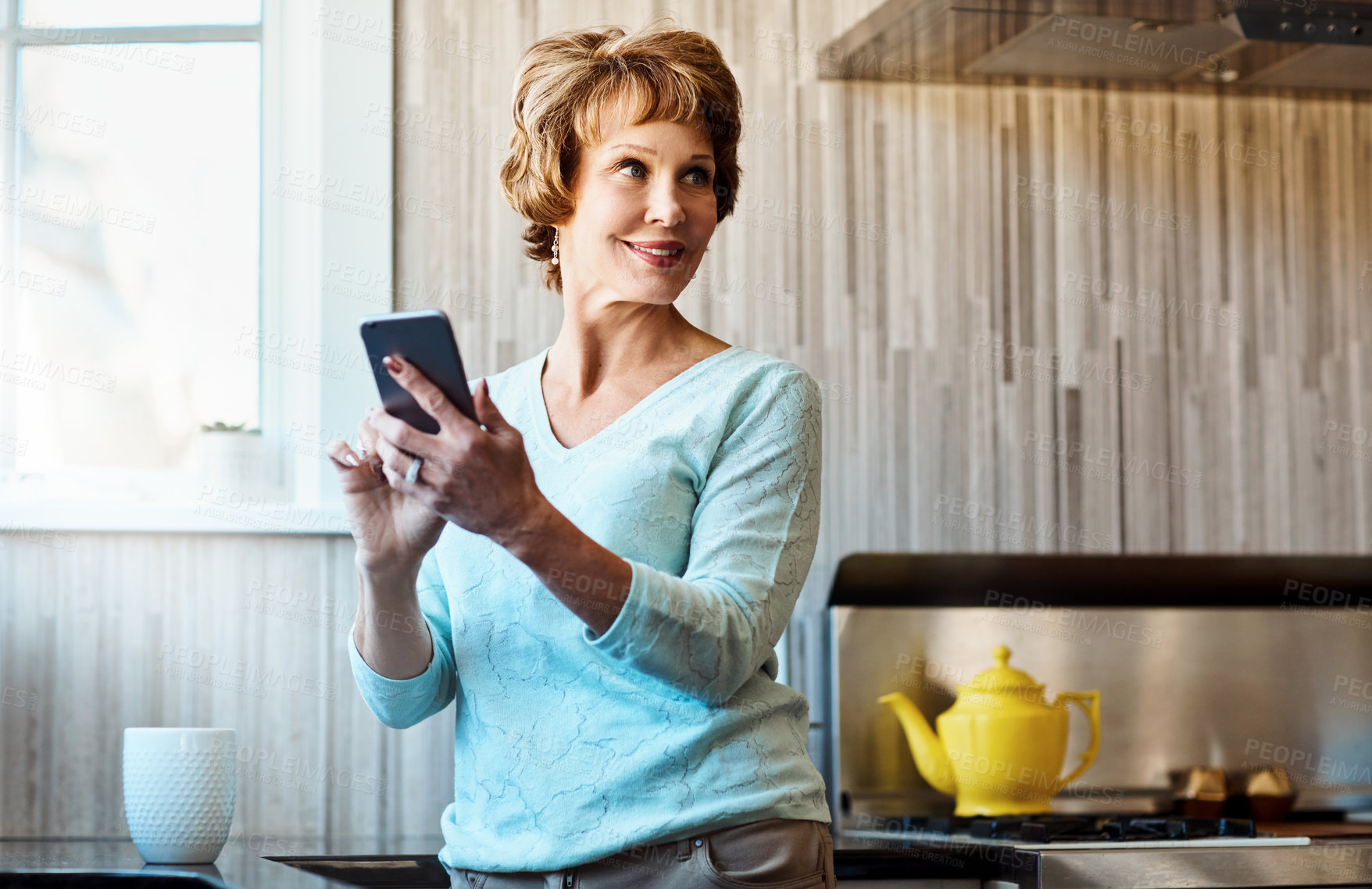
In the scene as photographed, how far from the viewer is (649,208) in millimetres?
1014

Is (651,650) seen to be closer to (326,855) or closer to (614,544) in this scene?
(614,544)

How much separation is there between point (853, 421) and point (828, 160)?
39 centimetres

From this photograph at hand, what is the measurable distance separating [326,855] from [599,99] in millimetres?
1025

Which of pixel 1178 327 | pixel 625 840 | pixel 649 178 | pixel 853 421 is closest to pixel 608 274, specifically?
pixel 649 178

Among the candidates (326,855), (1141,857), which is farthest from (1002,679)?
(326,855)

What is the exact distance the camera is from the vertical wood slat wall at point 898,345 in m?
1.82

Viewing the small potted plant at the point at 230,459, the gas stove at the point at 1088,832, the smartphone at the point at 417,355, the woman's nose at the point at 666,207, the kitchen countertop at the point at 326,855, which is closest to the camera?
the smartphone at the point at 417,355

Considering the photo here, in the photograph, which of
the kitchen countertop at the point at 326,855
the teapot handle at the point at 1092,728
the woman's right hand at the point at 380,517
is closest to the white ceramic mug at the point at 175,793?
the kitchen countertop at the point at 326,855

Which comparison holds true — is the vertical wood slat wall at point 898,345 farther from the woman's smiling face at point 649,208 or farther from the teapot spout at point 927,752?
the woman's smiling face at point 649,208

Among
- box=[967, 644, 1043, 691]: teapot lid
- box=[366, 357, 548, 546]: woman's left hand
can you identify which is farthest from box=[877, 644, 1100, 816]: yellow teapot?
box=[366, 357, 548, 546]: woman's left hand

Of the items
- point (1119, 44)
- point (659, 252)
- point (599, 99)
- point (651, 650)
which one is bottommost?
point (651, 650)

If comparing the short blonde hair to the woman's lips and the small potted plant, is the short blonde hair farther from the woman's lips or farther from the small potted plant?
the small potted plant

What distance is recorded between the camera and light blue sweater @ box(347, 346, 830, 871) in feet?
2.90

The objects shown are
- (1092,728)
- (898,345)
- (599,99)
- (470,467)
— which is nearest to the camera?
(470,467)
